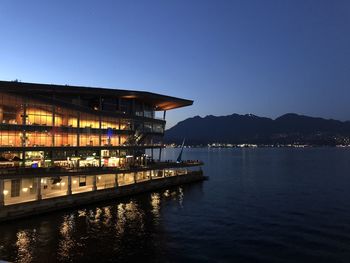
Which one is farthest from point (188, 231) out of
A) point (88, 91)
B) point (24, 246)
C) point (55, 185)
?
point (88, 91)

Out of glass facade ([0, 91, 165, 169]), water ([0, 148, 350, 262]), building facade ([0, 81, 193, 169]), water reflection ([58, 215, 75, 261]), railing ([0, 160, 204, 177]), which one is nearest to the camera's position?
water reflection ([58, 215, 75, 261])

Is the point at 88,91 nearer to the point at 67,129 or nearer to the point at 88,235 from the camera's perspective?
the point at 67,129

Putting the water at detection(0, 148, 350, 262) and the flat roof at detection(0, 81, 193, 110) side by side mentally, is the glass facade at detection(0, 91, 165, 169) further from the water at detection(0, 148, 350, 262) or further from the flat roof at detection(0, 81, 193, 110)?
the water at detection(0, 148, 350, 262)

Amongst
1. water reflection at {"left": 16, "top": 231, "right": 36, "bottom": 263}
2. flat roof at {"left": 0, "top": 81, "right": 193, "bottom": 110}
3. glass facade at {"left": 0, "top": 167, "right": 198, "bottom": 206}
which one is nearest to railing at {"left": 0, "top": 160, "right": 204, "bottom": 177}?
glass facade at {"left": 0, "top": 167, "right": 198, "bottom": 206}

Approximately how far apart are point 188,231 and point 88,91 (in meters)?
51.6

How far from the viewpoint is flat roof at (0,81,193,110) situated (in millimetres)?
75188

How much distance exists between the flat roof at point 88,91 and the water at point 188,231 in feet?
96.1

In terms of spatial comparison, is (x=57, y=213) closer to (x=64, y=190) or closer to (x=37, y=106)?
(x=64, y=190)

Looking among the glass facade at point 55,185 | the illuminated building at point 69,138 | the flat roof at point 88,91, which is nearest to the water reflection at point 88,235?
the glass facade at point 55,185

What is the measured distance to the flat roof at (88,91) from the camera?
247ft

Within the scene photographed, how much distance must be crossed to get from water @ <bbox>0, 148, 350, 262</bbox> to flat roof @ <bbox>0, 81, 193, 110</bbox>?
29.3m

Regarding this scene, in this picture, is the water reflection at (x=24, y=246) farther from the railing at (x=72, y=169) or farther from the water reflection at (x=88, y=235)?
the railing at (x=72, y=169)

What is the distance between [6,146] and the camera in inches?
2773

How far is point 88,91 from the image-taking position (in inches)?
3627
